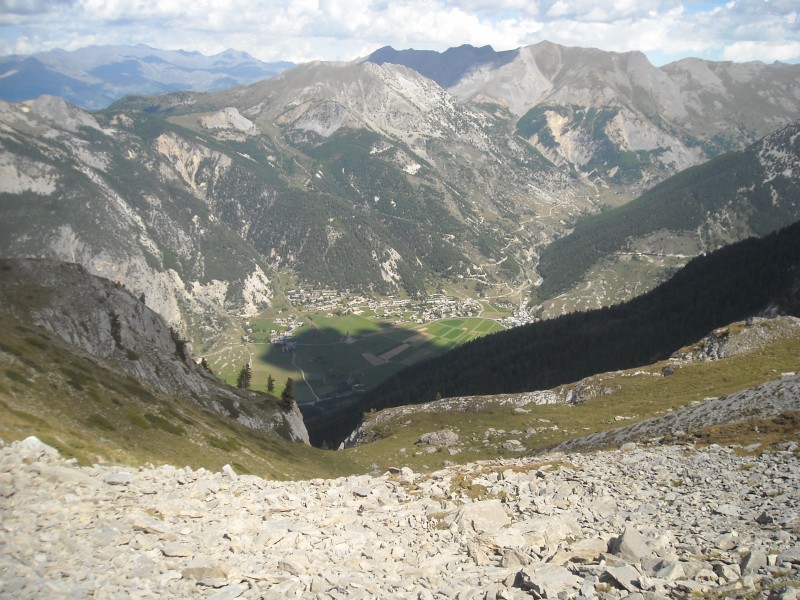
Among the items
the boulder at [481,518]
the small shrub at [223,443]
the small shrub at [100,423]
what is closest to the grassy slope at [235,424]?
the small shrub at [100,423]

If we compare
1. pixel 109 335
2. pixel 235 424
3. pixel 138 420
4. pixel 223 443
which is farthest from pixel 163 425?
pixel 109 335

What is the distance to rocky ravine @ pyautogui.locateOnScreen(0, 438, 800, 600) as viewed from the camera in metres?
25.4

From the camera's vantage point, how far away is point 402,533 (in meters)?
35.1

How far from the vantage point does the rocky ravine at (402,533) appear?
998 inches

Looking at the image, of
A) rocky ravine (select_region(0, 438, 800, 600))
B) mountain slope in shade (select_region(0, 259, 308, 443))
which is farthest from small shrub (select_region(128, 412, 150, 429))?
rocky ravine (select_region(0, 438, 800, 600))

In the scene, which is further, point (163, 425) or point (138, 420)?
point (163, 425)

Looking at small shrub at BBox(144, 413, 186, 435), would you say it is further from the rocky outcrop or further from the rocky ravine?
the rocky outcrop

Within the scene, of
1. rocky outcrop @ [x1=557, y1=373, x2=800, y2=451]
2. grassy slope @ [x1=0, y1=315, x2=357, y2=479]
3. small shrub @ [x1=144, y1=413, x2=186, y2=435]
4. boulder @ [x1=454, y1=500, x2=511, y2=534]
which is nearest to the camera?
boulder @ [x1=454, y1=500, x2=511, y2=534]

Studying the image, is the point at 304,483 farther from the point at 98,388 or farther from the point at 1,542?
the point at 98,388

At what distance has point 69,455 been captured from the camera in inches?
1619

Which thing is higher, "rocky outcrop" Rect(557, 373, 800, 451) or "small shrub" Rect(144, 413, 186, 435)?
"rocky outcrop" Rect(557, 373, 800, 451)

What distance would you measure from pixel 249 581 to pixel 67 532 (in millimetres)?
9876

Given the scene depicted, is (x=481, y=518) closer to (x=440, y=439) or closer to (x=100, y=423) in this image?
(x=100, y=423)

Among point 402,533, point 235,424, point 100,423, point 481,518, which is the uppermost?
point 481,518
